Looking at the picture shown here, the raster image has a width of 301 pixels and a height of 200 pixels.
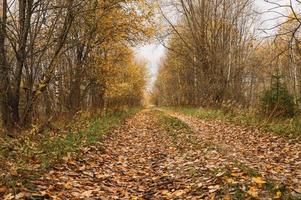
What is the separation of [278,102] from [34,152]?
976 centimetres

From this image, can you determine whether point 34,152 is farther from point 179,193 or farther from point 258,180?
point 258,180

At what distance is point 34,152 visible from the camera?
6984mm

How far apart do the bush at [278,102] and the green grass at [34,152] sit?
269 inches

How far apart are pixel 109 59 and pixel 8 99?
9.39m

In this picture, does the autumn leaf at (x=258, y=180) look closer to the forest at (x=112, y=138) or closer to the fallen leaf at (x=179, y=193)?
the forest at (x=112, y=138)

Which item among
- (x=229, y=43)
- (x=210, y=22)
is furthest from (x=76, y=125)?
(x=229, y=43)

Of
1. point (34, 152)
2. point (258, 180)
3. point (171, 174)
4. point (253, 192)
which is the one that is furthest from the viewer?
point (34, 152)

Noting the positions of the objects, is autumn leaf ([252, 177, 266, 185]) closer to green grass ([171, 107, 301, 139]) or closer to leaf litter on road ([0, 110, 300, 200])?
leaf litter on road ([0, 110, 300, 200])

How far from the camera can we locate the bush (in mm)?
13125

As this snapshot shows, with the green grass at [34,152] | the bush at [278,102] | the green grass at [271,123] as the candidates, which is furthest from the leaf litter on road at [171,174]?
the bush at [278,102]

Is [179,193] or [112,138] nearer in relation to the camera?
[179,193]

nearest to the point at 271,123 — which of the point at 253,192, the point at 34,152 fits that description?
the point at 253,192

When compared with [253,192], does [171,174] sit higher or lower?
lower

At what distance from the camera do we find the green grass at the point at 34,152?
5316 mm
